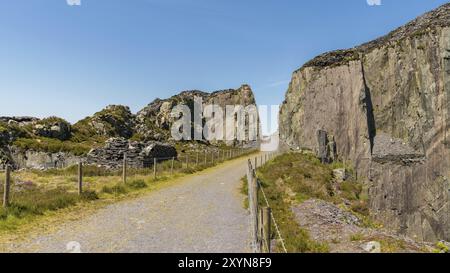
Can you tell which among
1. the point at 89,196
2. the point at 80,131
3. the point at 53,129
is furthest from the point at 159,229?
the point at 80,131

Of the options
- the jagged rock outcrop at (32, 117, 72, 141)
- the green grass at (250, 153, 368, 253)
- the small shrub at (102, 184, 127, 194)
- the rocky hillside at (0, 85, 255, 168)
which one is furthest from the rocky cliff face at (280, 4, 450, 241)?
the jagged rock outcrop at (32, 117, 72, 141)

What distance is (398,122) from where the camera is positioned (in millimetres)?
50031

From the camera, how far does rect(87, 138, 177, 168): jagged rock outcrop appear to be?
34.0 meters

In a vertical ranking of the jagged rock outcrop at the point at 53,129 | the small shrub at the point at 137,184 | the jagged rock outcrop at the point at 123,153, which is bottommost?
the small shrub at the point at 137,184

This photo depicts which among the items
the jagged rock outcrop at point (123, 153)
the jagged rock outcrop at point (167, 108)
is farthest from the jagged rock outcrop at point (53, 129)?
the jagged rock outcrop at point (123, 153)

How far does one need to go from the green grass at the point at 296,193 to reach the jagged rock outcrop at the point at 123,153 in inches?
454

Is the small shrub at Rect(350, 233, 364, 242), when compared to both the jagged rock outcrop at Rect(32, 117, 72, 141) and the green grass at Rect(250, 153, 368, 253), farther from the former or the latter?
the jagged rock outcrop at Rect(32, 117, 72, 141)

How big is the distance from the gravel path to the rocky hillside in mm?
23047

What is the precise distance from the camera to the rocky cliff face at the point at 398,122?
39.6 m

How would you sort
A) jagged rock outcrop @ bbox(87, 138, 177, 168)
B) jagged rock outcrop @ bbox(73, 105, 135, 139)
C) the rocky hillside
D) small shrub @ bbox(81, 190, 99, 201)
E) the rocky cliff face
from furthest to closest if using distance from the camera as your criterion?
jagged rock outcrop @ bbox(73, 105, 135, 139) < the rocky hillside < the rocky cliff face < jagged rock outcrop @ bbox(87, 138, 177, 168) < small shrub @ bbox(81, 190, 99, 201)

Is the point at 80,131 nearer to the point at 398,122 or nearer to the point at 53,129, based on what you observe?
the point at 53,129

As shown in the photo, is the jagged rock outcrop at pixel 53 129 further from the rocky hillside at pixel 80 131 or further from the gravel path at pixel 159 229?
the gravel path at pixel 159 229

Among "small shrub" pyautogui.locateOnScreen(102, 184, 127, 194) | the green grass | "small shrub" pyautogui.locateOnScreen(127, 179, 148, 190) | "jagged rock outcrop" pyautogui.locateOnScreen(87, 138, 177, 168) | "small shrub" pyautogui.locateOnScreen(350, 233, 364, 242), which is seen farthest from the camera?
"jagged rock outcrop" pyautogui.locateOnScreen(87, 138, 177, 168)
